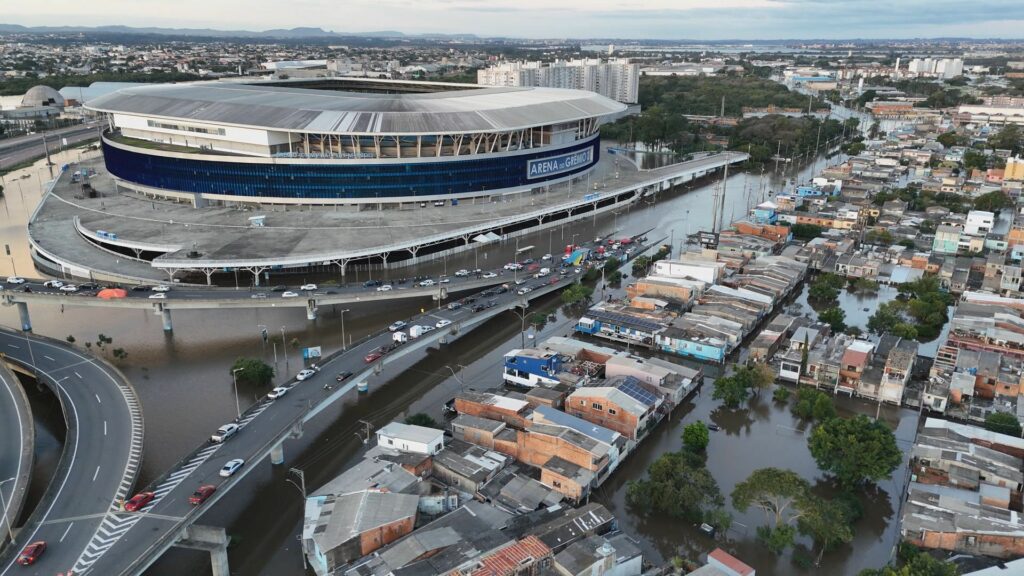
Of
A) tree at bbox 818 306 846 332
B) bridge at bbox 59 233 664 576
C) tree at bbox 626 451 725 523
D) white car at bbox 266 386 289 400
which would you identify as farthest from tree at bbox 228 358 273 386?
tree at bbox 818 306 846 332

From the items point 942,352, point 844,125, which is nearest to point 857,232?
point 942,352

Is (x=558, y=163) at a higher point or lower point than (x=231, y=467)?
higher

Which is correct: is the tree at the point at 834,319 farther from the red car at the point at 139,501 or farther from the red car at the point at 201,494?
the red car at the point at 139,501

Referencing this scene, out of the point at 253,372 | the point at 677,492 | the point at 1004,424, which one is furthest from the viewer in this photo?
the point at 253,372

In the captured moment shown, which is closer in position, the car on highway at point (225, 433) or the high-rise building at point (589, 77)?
the car on highway at point (225, 433)

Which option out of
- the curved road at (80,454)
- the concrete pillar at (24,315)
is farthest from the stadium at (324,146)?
the curved road at (80,454)

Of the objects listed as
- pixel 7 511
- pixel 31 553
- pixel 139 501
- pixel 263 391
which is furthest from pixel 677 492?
pixel 7 511

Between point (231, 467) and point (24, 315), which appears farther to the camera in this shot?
point (24, 315)

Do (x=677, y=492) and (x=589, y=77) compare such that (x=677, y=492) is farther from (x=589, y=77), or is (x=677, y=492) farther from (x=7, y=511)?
(x=589, y=77)
